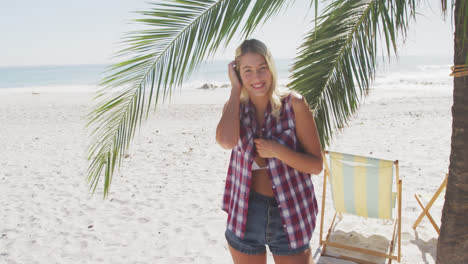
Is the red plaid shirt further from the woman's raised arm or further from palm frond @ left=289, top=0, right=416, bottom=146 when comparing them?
palm frond @ left=289, top=0, right=416, bottom=146

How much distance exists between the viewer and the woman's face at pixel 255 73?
1799mm

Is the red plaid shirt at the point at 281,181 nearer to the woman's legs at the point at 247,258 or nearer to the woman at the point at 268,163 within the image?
the woman at the point at 268,163

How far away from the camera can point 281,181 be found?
5.92 ft

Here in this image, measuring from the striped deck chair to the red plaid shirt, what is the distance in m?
1.53

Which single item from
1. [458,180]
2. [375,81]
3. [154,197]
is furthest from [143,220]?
[375,81]

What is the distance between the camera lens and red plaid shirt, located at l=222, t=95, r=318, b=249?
1793mm

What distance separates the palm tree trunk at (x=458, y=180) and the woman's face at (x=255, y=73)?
1.10 metres

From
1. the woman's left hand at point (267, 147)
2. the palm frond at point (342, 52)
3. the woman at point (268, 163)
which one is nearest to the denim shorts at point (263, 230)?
the woman at point (268, 163)

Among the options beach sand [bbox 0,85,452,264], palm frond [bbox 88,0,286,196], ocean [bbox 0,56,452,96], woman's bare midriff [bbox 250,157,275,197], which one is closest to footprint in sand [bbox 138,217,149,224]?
beach sand [bbox 0,85,452,264]

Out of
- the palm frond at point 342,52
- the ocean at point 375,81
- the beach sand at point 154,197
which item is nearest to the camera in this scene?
the palm frond at point 342,52

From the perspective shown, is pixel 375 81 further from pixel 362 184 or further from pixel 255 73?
pixel 255 73

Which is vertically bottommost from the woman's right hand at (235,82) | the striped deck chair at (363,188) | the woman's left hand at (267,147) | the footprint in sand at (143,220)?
the footprint in sand at (143,220)

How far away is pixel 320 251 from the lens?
364 cm

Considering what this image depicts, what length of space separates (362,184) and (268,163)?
1.95 m
